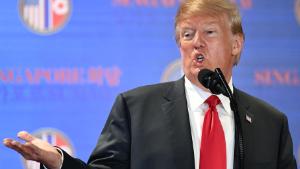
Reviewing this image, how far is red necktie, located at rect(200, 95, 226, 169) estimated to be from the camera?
69.1 inches

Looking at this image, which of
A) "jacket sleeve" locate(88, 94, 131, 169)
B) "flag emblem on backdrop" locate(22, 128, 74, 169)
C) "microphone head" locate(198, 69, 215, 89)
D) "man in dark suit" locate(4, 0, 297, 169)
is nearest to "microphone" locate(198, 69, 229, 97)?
"microphone head" locate(198, 69, 215, 89)

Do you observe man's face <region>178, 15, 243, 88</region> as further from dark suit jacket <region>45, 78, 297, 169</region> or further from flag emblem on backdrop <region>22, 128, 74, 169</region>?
flag emblem on backdrop <region>22, 128, 74, 169</region>

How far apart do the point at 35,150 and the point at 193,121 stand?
59 cm

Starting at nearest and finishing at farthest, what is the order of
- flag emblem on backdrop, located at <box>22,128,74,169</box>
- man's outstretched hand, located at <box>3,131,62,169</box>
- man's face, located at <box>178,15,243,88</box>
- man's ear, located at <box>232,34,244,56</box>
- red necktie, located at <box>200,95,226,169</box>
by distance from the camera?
man's outstretched hand, located at <box>3,131,62,169</box> → red necktie, located at <box>200,95,226,169</box> → man's face, located at <box>178,15,243,88</box> → man's ear, located at <box>232,34,244,56</box> → flag emblem on backdrop, located at <box>22,128,74,169</box>

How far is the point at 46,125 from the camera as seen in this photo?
8.02 ft

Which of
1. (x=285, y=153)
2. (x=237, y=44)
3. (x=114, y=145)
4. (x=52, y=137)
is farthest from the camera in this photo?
(x=52, y=137)

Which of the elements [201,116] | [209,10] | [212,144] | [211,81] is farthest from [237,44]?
[211,81]

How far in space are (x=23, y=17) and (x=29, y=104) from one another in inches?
15.3

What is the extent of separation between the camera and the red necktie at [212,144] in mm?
1754

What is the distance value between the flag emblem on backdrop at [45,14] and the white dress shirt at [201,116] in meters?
0.84

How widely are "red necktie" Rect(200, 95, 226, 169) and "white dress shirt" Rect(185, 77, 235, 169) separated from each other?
32 millimetres

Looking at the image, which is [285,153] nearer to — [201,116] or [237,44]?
[201,116]

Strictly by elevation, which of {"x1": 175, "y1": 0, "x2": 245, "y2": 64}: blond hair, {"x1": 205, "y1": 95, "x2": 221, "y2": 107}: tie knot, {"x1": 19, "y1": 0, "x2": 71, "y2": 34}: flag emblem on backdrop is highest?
{"x1": 175, "y1": 0, "x2": 245, "y2": 64}: blond hair

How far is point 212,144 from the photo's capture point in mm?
Answer: 1768
